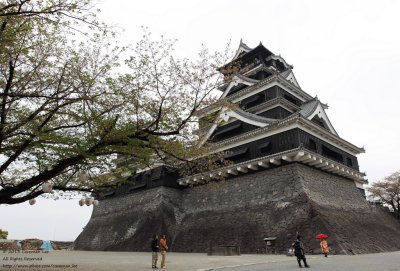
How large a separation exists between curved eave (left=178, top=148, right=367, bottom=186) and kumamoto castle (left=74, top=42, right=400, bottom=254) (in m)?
0.07

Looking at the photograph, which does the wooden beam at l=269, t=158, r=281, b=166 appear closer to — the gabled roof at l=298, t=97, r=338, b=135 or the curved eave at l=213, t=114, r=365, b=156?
the curved eave at l=213, t=114, r=365, b=156

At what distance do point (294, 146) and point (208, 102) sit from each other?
11.3 meters

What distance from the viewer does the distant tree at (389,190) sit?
1483 inches

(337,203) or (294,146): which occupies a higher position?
(294,146)

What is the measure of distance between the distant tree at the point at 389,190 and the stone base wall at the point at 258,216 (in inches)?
523

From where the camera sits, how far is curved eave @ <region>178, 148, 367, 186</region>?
19219mm

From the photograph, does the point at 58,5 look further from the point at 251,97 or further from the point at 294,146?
the point at 251,97

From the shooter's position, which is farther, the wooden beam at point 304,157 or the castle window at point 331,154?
the castle window at point 331,154

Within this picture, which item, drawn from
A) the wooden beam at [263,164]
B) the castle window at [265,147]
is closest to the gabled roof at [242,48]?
the castle window at [265,147]

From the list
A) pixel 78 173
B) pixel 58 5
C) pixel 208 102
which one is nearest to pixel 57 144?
pixel 78 173

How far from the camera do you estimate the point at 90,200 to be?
514 inches

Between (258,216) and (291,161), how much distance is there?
4.07 meters

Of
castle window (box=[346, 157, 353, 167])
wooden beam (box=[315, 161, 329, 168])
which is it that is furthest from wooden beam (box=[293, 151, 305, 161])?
castle window (box=[346, 157, 353, 167])

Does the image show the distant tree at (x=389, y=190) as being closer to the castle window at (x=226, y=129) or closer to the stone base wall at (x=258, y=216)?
the stone base wall at (x=258, y=216)
